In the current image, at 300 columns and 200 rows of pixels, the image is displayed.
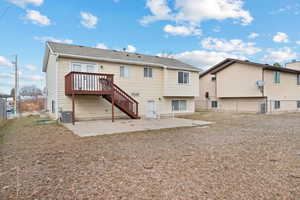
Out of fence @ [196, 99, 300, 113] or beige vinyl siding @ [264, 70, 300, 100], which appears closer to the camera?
beige vinyl siding @ [264, 70, 300, 100]

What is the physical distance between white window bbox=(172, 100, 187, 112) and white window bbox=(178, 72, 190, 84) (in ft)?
6.56

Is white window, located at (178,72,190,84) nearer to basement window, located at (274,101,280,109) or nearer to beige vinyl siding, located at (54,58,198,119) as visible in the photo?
beige vinyl siding, located at (54,58,198,119)

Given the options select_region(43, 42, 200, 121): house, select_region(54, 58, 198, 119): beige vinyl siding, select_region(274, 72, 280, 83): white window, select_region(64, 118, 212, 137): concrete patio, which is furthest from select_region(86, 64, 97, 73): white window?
select_region(274, 72, 280, 83): white window

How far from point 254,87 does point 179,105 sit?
345 inches

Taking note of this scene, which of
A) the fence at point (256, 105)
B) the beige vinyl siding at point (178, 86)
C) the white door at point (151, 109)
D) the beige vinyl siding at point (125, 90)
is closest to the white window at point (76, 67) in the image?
the beige vinyl siding at point (125, 90)

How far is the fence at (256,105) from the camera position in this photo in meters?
18.4

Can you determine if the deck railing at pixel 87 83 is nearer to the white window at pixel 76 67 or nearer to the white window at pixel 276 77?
the white window at pixel 76 67

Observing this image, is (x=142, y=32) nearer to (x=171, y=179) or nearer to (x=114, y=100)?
(x=114, y=100)

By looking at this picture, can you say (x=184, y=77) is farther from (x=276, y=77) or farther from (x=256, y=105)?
(x=276, y=77)

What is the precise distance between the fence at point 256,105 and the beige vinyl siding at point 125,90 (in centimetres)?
665

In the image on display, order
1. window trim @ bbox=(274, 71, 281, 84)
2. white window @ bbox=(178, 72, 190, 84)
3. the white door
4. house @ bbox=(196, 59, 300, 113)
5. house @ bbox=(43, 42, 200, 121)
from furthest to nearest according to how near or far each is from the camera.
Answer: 1. window trim @ bbox=(274, 71, 281, 84)
2. house @ bbox=(196, 59, 300, 113)
3. white window @ bbox=(178, 72, 190, 84)
4. the white door
5. house @ bbox=(43, 42, 200, 121)

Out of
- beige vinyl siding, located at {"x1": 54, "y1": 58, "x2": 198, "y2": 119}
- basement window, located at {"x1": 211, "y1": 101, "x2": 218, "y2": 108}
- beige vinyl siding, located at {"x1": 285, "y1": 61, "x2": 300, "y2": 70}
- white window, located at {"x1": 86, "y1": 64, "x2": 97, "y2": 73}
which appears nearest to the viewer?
beige vinyl siding, located at {"x1": 54, "y1": 58, "x2": 198, "y2": 119}

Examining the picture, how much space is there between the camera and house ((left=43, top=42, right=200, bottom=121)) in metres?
11.5

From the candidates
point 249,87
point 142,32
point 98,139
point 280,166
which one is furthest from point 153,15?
point 280,166
